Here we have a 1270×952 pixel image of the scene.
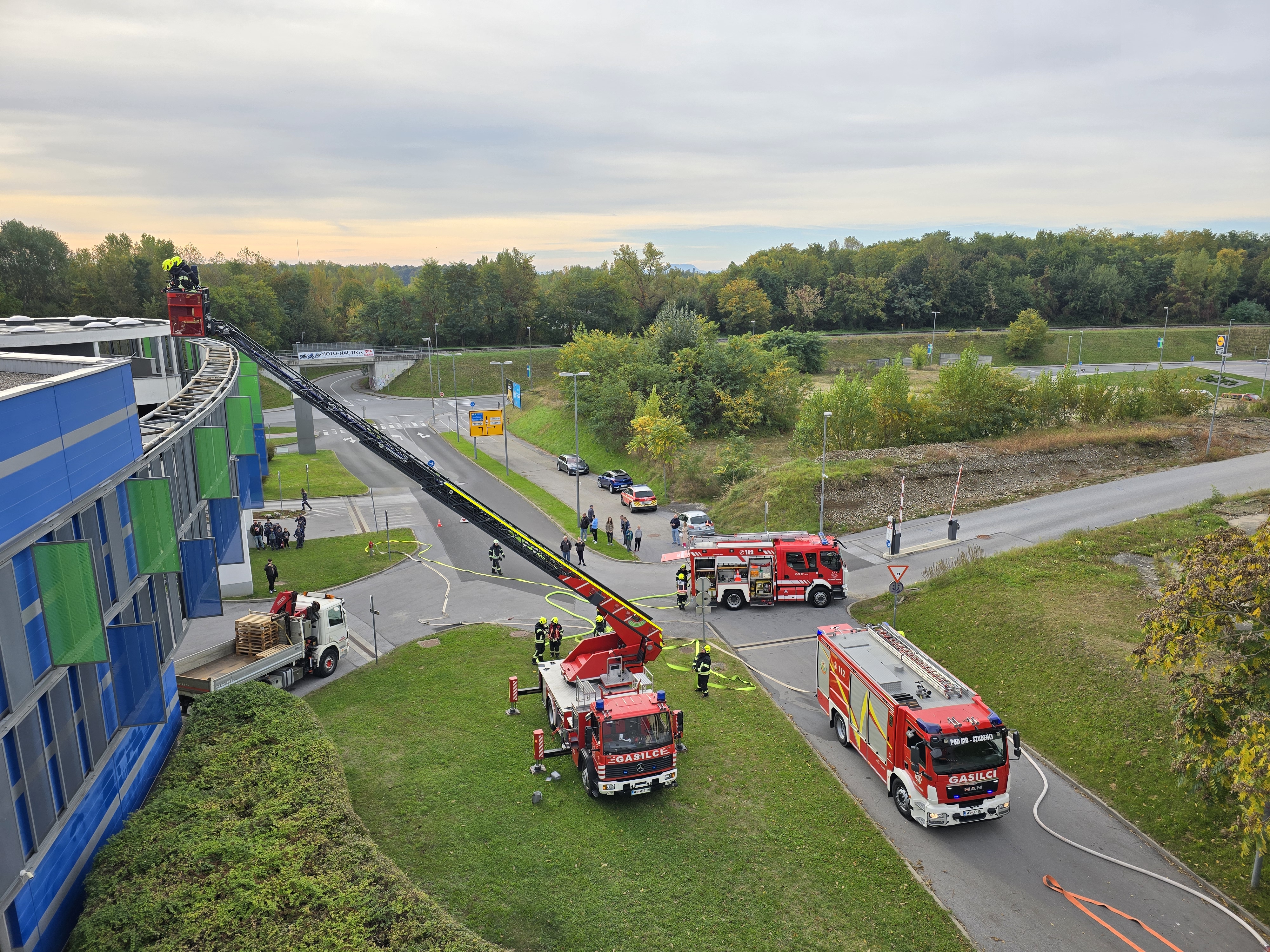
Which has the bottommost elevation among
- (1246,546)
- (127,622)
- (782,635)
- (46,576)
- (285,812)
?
(782,635)

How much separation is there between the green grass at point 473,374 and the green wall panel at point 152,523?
225ft

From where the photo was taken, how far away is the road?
1199cm

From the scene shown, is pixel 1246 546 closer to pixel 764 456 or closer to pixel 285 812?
pixel 285 812

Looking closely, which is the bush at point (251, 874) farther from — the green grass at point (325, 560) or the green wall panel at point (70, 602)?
the green grass at point (325, 560)

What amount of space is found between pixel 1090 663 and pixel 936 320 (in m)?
97.3

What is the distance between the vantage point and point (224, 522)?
17.1 metres

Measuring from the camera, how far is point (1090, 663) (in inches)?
731

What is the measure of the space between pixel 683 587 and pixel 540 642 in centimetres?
675

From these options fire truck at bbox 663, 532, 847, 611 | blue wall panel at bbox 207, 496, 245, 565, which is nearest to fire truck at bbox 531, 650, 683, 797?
blue wall panel at bbox 207, 496, 245, 565

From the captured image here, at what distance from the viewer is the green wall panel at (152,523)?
1201cm

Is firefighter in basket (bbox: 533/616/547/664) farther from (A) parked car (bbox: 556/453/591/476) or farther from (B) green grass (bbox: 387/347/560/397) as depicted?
(B) green grass (bbox: 387/347/560/397)

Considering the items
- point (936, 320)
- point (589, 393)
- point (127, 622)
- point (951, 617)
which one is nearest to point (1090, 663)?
point (951, 617)

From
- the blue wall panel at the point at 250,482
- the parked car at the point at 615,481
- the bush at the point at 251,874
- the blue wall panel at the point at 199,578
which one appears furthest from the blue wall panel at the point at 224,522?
the parked car at the point at 615,481

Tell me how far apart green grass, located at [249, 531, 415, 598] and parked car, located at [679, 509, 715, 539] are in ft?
38.7
